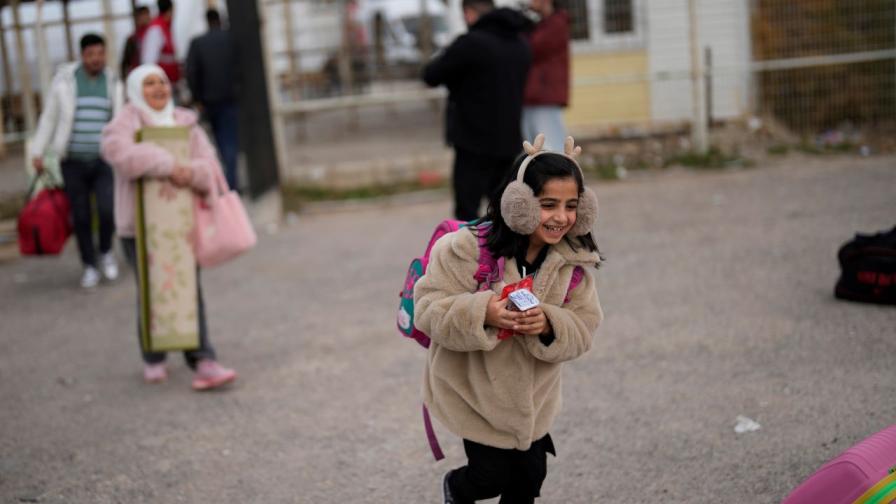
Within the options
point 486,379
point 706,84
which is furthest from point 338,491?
point 706,84

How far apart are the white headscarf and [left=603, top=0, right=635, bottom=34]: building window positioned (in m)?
8.23

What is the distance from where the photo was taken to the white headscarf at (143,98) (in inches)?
233

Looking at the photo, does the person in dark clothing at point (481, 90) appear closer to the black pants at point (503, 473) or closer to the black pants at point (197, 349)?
the black pants at point (197, 349)

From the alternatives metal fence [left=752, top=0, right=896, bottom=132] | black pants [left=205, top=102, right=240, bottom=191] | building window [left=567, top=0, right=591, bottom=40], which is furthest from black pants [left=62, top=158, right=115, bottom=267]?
metal fence [left=752, top=0, right=896, bottom=132]

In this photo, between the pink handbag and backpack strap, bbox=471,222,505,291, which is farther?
the pink handbag

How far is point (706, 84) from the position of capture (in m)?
12.6

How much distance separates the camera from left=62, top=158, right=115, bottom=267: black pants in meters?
8.34

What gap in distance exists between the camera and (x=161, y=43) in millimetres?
10820

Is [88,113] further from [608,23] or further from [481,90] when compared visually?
[608,23]

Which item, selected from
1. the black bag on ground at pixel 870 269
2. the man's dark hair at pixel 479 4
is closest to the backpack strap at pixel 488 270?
the black bag on ground at pixel 870 269

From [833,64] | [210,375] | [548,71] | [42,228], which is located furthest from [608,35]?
[210,375]

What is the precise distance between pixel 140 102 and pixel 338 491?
2685 mm

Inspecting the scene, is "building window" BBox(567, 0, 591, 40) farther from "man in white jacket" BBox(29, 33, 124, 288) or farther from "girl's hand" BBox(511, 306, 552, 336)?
"girl's hand" BBox(511, 306, 552, 336)

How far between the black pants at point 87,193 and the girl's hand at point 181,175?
2737mm
